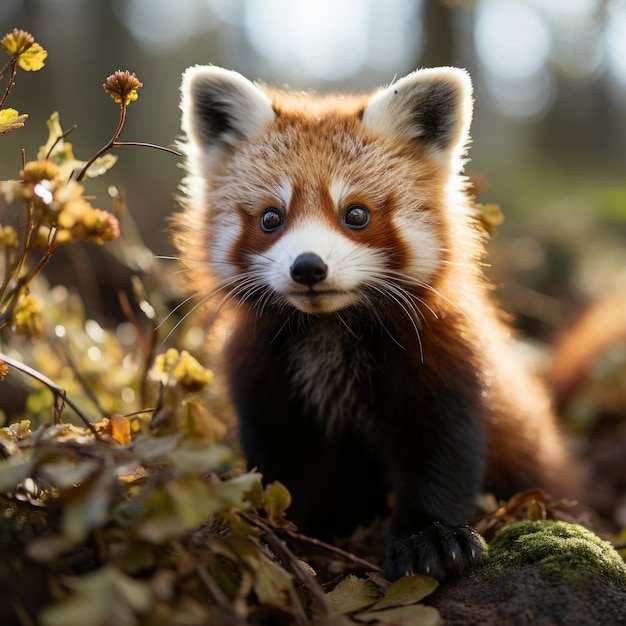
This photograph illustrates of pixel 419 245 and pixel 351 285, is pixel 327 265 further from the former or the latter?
pixel 419 245

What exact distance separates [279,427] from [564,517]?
1.27 meters

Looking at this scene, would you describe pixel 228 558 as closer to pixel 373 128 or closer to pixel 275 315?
pixel 275 315

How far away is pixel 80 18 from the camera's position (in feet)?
71.2

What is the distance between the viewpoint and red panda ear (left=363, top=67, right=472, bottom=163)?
Answer: 3.07m

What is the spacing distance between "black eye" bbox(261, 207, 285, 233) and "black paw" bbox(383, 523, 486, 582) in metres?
1.33

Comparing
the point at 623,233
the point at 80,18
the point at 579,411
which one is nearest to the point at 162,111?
the point at 80,18

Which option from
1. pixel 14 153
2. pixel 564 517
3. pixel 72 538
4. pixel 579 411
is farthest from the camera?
pixel 14 153

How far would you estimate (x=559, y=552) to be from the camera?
2.35m

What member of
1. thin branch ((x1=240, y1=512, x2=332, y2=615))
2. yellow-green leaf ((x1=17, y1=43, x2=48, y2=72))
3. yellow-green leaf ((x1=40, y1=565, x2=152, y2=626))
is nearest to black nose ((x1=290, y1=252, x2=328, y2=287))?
thin branch ((x1=240, y1=512, x2=332, y2=615))

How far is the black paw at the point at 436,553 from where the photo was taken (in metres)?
2.44

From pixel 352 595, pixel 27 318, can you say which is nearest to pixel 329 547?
pixel 352 595

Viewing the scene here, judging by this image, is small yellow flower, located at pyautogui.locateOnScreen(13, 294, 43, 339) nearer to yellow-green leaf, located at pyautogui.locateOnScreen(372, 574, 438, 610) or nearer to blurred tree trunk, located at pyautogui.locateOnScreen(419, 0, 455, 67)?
yellow-green leaf, located at pyautogui.locateOnScreen(372, 574, 438, 610)

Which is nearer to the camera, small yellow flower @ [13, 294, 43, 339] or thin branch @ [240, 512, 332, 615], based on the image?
thin branch @ [240, 512, 332, 615]

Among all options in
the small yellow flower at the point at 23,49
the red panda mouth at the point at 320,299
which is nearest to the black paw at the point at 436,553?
the red panda mouth at the point at 320,299
